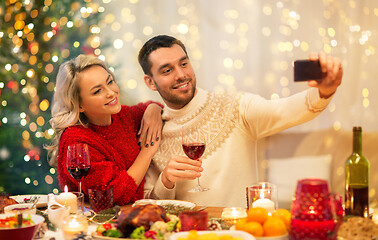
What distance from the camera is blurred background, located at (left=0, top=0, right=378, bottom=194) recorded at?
2387mm

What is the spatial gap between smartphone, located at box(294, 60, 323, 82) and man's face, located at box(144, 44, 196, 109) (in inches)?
38.4

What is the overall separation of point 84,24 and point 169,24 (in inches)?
26.8

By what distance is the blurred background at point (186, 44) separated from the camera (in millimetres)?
2387

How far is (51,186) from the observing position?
3.40 metres

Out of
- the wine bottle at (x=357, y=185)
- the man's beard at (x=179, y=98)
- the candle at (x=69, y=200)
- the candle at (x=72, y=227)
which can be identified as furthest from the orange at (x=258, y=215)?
the man's beard at (x=179, y=98)

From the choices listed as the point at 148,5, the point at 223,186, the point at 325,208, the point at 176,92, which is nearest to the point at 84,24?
the point at 148,5

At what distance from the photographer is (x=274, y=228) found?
123 cm

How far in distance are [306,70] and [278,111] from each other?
761mm

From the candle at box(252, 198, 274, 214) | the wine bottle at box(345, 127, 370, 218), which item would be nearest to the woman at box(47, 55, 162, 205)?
the candle at box(252, 198, 274, 214)

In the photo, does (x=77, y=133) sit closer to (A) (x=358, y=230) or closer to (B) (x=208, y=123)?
(B) (x=208, y=123)

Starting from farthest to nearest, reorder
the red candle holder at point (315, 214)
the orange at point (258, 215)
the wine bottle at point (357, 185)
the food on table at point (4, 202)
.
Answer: the food on table at point (4, 202), the wine bottle at point (357, 185), the orange at point (258, 215), the red candle holder at point (315, 214)

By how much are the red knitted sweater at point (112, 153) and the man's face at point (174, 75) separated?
11.0 inches

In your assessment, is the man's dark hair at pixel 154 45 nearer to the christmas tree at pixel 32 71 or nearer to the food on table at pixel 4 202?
the christmas tree at pixel 32 71

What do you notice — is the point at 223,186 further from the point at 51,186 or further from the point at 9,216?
the point at 51,186
